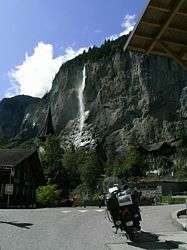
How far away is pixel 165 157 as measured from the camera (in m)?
82.5

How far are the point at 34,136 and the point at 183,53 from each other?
412 ft

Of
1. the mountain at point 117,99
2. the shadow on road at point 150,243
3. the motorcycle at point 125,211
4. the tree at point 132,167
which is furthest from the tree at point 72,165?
the motorcycle at point 125,211

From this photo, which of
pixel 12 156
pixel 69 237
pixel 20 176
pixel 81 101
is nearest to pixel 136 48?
pixel 69 237

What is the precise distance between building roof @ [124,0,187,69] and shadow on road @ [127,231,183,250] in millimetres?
3824

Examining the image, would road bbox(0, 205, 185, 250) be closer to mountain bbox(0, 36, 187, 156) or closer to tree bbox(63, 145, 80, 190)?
tree bbox(63, 145, 80, 190)

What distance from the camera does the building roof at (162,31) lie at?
6547 millimetres

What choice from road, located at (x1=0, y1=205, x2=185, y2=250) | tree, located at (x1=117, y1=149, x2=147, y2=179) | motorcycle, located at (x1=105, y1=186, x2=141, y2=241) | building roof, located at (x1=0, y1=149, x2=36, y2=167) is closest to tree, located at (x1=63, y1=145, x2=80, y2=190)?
tree, located at (x1=117, y1=149, x2=147, y2=179)

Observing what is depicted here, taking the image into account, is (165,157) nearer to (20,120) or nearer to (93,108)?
(93,108)

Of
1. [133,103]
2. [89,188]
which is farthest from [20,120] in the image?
[89,188]

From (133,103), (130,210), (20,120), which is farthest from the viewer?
(20,120)

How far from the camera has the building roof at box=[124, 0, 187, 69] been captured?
6547 millimetres

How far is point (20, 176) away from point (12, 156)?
3.00 m

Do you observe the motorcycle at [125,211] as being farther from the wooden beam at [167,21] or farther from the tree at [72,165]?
the tree at [72,165]

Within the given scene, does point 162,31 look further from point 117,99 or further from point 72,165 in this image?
point 117,99
